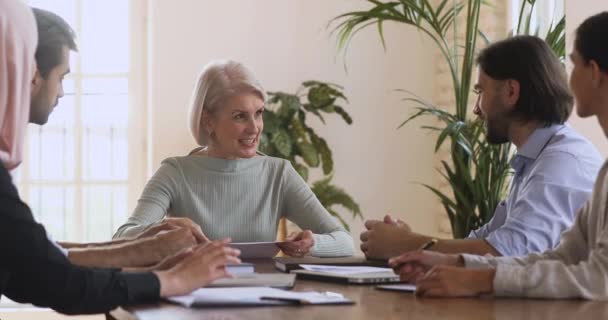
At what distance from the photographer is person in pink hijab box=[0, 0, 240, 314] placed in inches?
81.6

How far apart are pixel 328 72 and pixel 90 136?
5.68 ft

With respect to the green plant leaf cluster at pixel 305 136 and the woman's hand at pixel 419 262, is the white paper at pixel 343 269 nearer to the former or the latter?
the woman's hand at pixel 419 262

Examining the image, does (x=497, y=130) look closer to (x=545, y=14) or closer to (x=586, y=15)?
(x=586, y=15)

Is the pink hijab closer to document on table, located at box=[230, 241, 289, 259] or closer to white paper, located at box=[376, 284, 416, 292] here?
white paper, located at box=[376, 284, 416, 292]

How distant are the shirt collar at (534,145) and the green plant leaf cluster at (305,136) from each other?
3322 mm

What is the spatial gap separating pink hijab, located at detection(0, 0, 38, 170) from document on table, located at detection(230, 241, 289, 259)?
124cm

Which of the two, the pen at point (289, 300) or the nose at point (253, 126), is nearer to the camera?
the pen at point (289, 300)

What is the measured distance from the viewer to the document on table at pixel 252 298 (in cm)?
212

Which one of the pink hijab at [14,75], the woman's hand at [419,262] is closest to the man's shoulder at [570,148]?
the woman's hand at [419,262]

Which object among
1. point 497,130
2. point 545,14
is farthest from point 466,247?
point 545,14

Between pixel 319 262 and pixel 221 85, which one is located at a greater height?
pixel 221 85

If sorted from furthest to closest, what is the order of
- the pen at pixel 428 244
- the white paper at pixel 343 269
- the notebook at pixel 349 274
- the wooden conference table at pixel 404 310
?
the pen at pixel 428 244, the white paper at pixel 343 269, the notebook at pixel 349 274, the wooden conference table at pixel 404 310

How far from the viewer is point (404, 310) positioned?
2.09 m

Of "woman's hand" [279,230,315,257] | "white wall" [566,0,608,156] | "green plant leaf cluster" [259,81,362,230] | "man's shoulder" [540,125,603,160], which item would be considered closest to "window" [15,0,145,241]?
"green plant leaf cluster" [259,81,362,230]
